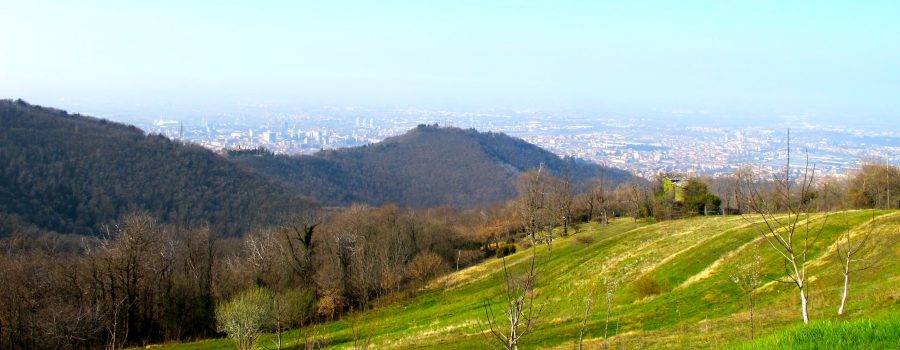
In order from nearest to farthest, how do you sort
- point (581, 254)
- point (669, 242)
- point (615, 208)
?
point (669, 242), point (581, 254), point (615, 208)

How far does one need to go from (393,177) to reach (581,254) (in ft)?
397

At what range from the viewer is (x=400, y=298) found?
43.7 meters

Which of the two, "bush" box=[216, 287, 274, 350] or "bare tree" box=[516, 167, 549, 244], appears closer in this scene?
"bush" box=[216, 287, 274, 350]

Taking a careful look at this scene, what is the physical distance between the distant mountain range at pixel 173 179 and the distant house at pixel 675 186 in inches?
555

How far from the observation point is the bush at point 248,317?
26184 millimetres

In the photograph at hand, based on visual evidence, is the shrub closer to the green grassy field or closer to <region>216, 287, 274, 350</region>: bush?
the green grassy field

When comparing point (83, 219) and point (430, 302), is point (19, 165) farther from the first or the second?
point (430, 302)

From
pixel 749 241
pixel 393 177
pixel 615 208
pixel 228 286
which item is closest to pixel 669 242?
pixel 749 241

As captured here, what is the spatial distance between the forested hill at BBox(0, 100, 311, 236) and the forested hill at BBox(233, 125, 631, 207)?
23.1 meters

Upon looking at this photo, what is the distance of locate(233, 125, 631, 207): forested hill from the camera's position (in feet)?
455

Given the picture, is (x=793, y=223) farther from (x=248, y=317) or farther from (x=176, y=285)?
(x=176, y=285)

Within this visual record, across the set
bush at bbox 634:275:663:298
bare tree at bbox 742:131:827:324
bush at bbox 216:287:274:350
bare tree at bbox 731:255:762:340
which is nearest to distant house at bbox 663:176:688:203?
bare tree at bbox 742:131:827:324

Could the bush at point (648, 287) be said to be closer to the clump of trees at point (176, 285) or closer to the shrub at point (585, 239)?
the clump of trees at point (176, 285)

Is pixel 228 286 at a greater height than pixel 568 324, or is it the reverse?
pixel 568 324
